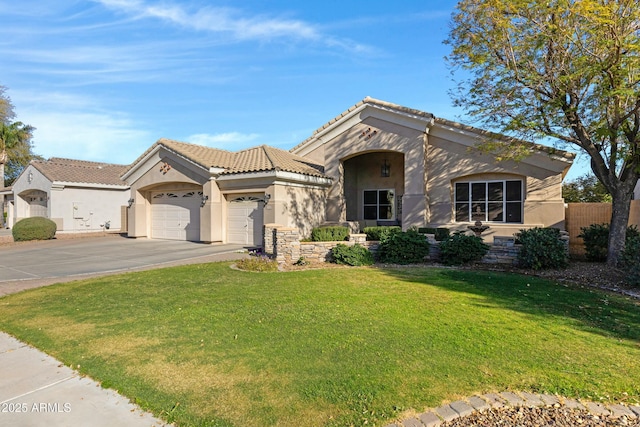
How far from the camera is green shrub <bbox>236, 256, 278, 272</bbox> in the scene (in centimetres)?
1198

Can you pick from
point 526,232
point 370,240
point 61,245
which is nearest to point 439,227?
point 370,240

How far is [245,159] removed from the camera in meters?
20.6

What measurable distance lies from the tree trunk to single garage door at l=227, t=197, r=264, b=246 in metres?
13.2

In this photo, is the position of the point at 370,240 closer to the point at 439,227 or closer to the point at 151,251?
the point at 439,227

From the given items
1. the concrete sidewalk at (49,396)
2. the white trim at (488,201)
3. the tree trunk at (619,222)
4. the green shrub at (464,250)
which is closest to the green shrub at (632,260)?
the tree trunk at (619,222)

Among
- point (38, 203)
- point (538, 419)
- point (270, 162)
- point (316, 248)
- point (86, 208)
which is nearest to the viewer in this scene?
point (538, 419)

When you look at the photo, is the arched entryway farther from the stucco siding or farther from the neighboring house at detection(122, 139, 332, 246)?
the stucco siding

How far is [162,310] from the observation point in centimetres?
727

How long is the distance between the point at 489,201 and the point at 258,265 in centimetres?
1071

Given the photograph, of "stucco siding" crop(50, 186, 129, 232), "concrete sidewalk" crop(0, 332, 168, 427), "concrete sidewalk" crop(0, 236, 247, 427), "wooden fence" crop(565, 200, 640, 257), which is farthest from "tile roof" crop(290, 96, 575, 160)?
"stucco siding" crop(50, 186, 129, 232)

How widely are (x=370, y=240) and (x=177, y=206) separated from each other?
12169mm

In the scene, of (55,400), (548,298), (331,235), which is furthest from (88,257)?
(548,298)

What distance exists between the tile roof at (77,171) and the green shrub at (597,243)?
2780 cm

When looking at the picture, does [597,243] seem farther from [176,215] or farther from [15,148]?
[15,148]
